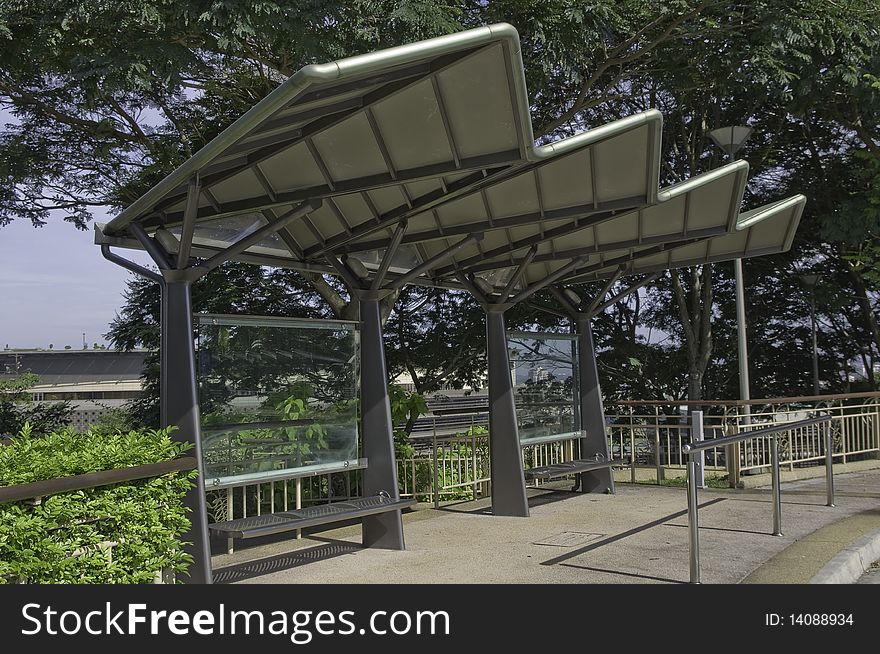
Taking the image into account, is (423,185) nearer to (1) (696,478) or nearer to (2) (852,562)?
(1) (696,478)

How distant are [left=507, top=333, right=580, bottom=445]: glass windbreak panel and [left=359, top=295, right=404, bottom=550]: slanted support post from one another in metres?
2.45

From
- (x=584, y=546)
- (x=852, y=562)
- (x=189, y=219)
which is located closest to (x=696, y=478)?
(x=584, y=546)

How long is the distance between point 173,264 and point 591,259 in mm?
6036

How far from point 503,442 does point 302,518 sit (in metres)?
3.37

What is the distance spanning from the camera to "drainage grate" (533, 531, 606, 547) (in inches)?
332

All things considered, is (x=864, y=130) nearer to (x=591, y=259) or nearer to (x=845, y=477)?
(x=845, y=477)

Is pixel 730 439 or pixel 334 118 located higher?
pixel 334 118

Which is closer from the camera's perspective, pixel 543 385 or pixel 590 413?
pixel 543 385

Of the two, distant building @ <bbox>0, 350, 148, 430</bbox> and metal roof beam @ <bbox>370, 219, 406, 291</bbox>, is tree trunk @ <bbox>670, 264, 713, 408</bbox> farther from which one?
distant building @ <bbox>0, 350, 148, 430</bbox>

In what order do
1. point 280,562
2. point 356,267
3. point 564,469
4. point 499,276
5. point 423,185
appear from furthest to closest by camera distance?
point 499,276
point 564,469
point 356,267
point 280,562
point 423,185

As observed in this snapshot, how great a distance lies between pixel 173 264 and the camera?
682 cm

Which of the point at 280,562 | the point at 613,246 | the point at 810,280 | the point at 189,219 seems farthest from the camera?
the point at 810,280

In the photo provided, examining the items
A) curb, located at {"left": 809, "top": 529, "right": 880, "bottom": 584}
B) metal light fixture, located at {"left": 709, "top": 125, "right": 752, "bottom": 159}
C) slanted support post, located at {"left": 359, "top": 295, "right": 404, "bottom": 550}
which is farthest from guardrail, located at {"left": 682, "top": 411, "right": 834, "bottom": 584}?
metal light fixture, located at {"left": 709, "top": 125, "right": 752, "bottom": 159}

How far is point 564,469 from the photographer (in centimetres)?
1084
